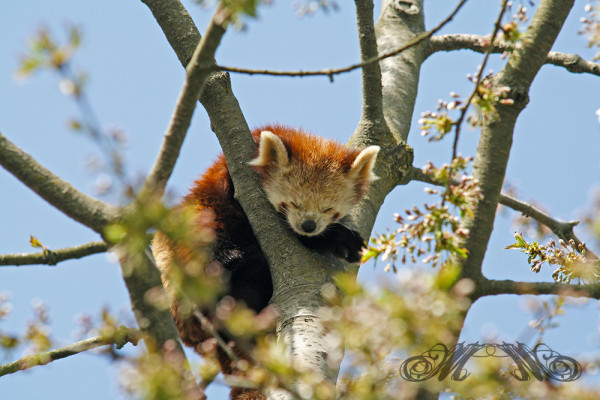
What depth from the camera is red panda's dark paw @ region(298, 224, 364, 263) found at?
4.04 meters

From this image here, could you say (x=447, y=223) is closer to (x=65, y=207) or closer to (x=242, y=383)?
(x=242, y=383)

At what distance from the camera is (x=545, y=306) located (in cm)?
266

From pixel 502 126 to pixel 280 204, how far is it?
7.38 ft

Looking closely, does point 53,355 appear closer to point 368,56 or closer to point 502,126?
point 368,56

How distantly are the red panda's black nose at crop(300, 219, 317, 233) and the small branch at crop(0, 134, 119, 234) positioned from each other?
2.36 m

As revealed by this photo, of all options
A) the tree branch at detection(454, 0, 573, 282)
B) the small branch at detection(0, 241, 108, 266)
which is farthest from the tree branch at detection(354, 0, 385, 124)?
the small branch at detection(0, 241, 108, 266)

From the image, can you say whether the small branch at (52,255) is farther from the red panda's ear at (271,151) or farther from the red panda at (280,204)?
the red panda's ear at (271,151)

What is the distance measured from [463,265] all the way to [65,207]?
1.87 metres

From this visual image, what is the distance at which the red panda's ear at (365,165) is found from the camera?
4.59 m

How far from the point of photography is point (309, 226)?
4660 mm

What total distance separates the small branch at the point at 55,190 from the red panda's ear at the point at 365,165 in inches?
103

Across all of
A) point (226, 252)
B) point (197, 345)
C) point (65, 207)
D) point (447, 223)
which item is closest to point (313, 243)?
point (226, 252)

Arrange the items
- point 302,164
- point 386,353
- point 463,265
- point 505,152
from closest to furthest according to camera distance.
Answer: point 386,353
point 463,265
point 505,152
point 302,164

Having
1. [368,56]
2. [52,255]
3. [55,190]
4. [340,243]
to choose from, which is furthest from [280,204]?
[55,190]
